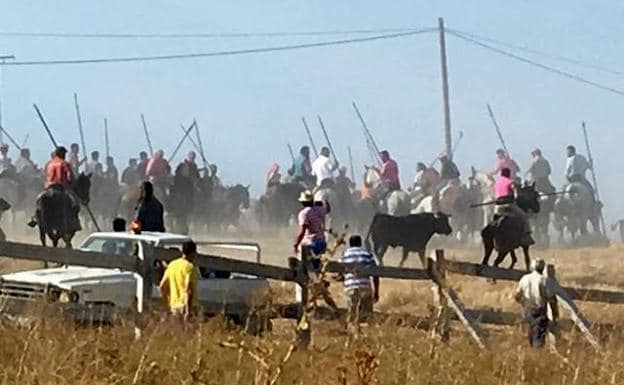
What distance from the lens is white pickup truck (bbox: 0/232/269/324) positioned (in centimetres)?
1494

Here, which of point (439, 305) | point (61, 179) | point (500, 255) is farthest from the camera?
point (500, 255)

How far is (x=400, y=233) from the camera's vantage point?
32000mm

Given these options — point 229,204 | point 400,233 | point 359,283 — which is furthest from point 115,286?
point 229,204

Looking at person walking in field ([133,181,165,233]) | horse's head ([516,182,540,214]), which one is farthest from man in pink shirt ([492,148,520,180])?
person walking in field ([133,181,165,233])

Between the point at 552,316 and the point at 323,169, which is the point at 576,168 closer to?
the point at 323,169

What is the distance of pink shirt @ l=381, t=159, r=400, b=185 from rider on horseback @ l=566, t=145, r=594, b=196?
A: 5.40 m

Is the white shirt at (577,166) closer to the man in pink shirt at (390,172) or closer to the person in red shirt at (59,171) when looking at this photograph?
the man in pink shirt at (390,172)

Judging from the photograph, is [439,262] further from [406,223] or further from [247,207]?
[247,207]

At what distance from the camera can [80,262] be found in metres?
13.9

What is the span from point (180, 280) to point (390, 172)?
27023mm

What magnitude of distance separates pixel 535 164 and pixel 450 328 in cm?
2598

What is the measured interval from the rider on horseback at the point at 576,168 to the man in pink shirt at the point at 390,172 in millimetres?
5404

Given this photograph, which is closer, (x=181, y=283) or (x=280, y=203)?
(x=181, y=283)

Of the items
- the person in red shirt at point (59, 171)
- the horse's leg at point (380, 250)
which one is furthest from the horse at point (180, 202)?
the person in red shirt at point (59, 171)
